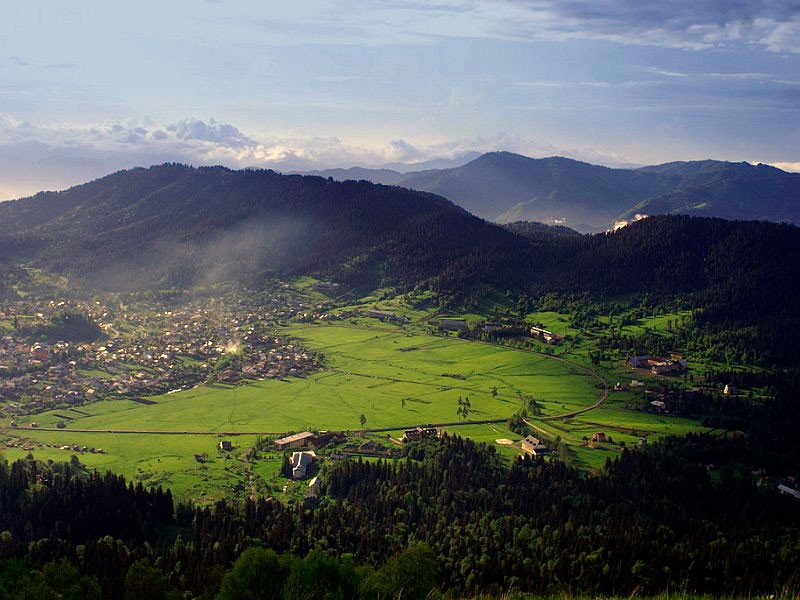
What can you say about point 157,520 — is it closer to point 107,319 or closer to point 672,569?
point 672,569

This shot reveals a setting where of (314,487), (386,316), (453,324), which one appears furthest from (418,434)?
(386,316)

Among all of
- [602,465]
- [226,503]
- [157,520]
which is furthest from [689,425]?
[157,520]

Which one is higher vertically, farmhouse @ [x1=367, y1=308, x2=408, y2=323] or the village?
farmhouse @ [x1=367, y1=308, x2=408, y2=323]

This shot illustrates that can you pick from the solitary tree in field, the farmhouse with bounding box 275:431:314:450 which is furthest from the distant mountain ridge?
the farmhouse with bounding box 275:431:314:450

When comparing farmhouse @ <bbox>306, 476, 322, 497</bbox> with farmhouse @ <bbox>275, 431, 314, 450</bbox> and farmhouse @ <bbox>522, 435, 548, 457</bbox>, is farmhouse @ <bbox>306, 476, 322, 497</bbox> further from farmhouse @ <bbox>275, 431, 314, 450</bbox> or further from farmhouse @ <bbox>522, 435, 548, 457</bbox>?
farmhouse @ <bbox>522, 435, 548, 457</bbox>

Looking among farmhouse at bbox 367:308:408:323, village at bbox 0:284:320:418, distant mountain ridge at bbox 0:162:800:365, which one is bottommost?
village at bbox 0:284:320:418
